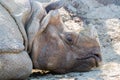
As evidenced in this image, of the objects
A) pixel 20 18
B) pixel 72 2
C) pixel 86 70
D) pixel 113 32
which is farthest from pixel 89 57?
pixel 72 2

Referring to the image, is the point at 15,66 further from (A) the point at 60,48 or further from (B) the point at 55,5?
(B) the point at 55,5

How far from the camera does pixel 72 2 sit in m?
7.45

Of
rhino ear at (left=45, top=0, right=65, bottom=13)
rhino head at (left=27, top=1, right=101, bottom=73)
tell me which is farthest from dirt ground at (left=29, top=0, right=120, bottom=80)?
rhino ear at (left=45, top=0, right=65, bottom=13)

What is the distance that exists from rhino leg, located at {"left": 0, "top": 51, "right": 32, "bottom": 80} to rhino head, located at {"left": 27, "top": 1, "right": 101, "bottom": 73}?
21cm

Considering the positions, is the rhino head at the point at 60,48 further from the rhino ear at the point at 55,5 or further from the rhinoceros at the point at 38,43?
the rhino ear at the point at 55,5

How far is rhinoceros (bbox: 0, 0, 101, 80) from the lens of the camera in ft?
11.5

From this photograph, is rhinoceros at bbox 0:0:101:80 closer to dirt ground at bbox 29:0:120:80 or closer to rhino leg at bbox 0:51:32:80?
rhino leg at bbox 0:51:32:80

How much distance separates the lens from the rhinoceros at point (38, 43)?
352cm

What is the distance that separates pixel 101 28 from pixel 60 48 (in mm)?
2721

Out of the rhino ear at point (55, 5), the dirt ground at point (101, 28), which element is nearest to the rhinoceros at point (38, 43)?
the rhino ear at point (55, 5)

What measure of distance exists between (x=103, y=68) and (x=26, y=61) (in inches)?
34.6

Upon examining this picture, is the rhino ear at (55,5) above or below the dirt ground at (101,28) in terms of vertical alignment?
above

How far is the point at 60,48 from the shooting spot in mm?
3953

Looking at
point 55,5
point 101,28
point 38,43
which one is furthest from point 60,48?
point 101,28
